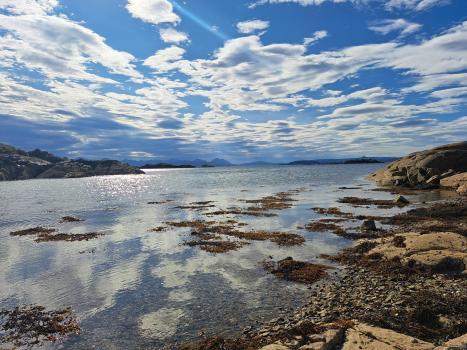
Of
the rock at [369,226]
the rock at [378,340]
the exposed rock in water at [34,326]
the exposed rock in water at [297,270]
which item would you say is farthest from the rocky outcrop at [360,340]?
the rock at [369,226]

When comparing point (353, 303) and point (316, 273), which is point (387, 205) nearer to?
point (316, 273)

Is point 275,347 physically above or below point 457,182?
below

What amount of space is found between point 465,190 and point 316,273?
56275 mm

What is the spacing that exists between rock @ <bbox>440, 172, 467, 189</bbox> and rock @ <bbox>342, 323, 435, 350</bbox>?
2684 inches

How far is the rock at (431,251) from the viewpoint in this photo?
2216 centimetres

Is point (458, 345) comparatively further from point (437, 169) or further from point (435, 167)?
point (435, 167)

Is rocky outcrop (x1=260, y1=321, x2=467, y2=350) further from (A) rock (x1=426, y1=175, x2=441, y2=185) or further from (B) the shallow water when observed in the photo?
(A) rock (x1=426, y1=175, x2=441, y2=185)

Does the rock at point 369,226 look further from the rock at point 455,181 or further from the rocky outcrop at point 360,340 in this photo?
the rock at point 455,181

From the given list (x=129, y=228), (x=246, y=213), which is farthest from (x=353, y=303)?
(x=246, y=213)

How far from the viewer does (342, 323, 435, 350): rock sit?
12469mm

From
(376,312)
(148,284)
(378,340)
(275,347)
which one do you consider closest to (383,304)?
(376,312)

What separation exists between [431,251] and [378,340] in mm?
13903

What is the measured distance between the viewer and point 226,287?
22.2 metres

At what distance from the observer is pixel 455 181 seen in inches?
2916
